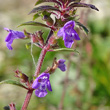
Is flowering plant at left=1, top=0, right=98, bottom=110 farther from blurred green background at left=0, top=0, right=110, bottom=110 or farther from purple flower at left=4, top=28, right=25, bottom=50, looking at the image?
blurred green background at left=0, top=0, right=110, bottom=110

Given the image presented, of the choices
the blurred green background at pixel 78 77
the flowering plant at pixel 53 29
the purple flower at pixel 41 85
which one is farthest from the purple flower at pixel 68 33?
the blurred green background at pixel 78 77

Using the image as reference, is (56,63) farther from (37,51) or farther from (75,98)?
(37,51)

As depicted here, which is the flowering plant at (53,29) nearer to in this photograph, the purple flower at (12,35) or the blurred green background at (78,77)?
the purple flower at (12,35)

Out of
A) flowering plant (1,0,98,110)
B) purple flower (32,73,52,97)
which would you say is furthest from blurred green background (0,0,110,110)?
purple flower (32,73,52,97)

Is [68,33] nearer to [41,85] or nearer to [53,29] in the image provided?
[53,29]

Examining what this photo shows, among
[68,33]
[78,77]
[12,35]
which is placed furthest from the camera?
[78,77]

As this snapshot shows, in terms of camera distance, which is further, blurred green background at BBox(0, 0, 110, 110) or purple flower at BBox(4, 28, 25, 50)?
blurred green background at BBox(0, 0, 110, 110)

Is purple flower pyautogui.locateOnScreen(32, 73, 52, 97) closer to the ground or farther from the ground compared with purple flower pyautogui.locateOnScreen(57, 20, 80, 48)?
closer to the ground

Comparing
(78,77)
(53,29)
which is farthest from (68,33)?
(78,77)
